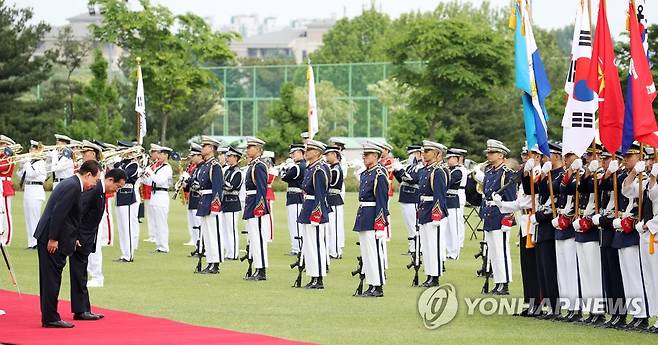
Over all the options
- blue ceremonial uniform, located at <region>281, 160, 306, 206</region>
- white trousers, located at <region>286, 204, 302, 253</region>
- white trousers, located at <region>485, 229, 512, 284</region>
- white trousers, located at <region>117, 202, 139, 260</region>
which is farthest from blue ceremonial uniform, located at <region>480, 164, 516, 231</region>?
white trousers, located at <region>117, 202, 139, 260</region>

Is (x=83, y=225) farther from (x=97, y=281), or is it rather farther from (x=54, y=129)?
(x=54, y=129)

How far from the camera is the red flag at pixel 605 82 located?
13703 mm

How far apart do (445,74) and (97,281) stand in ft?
110

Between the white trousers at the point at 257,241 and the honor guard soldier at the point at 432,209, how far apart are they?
7.59 feet

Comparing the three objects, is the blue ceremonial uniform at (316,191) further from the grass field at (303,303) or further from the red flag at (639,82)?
the red flag at (639,82)

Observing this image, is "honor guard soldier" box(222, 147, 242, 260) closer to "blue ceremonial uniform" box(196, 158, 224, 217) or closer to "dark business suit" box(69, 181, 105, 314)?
"blue ceremonial uniform" box(196, 158, 224, 217)

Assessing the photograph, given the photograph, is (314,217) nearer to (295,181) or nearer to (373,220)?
(373,220)

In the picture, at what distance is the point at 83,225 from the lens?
14344mm

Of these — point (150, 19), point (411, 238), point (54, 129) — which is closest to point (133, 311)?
point (411, 238)

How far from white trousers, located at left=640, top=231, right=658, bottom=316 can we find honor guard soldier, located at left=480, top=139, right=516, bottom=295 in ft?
12.0

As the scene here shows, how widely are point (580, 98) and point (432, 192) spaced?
14.7 feet

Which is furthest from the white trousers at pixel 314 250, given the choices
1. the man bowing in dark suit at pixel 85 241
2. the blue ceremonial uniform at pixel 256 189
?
the man bowing in dark suit at pixel 85 241

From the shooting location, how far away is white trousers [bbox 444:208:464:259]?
22823 millimetres

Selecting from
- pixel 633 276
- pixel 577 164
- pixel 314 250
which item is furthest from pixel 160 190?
pixel 633 276
